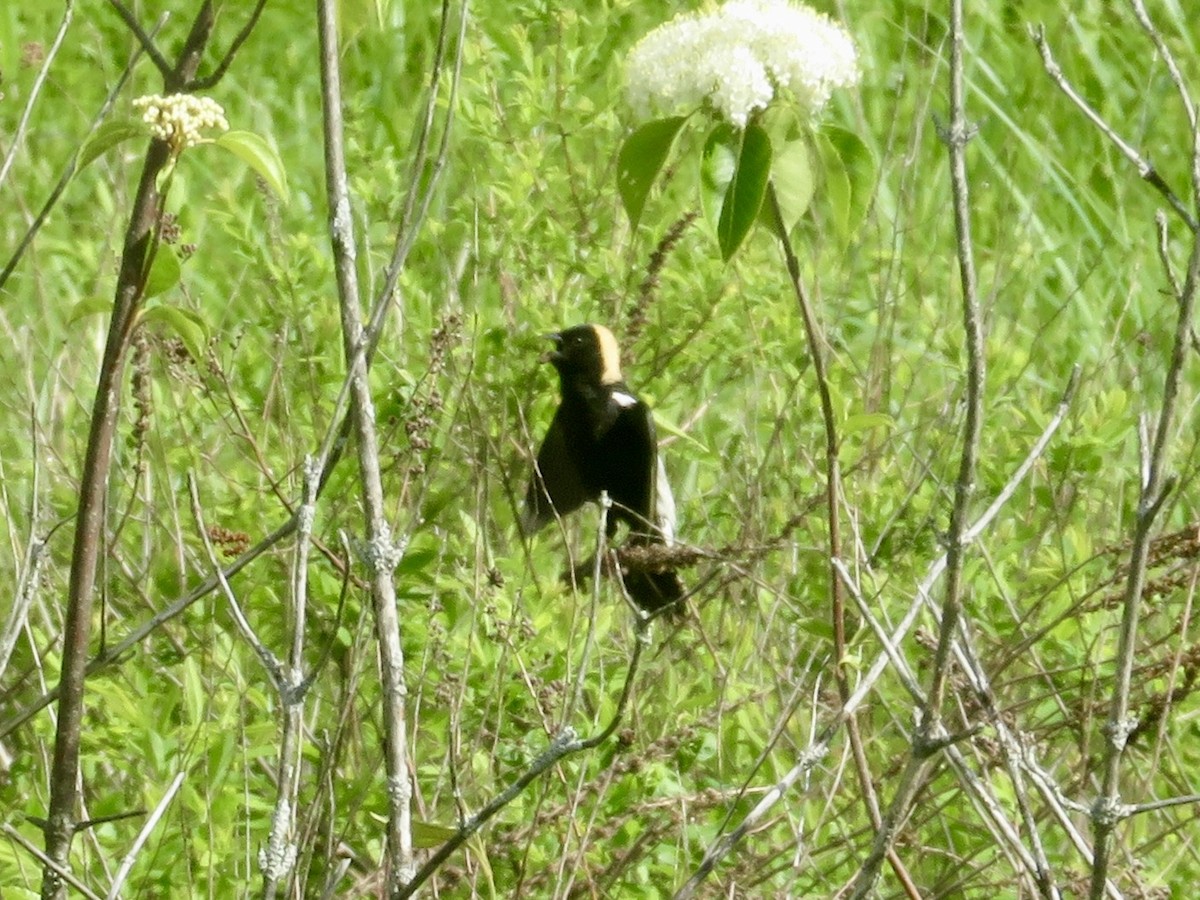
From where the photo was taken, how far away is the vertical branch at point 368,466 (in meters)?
1.55

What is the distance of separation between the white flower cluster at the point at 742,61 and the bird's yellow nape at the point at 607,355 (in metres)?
1.91

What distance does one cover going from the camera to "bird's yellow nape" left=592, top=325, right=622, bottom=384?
409 cm

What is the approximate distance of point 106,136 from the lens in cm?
153

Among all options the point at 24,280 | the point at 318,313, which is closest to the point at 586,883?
the point at 318,313

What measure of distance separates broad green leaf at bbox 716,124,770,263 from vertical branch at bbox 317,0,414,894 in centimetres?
43

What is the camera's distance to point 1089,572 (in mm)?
3156

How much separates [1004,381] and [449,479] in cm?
108

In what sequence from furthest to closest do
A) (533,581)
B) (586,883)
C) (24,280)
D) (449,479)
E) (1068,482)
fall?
(24,280)
(449,479)
(1068,482)
(533,581)
(586,883)

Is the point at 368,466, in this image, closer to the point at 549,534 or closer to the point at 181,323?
the point at 181,323

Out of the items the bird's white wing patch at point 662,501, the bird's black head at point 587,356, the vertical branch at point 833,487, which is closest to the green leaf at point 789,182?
the vertical branch at point 833,487

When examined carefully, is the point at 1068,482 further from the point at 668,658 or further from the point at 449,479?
the point at 449,479

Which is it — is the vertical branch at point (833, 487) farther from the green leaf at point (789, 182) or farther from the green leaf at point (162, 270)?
the green leaf at point (162, 270)

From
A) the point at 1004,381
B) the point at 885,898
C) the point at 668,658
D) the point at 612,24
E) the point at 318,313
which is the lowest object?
the point at 885,898

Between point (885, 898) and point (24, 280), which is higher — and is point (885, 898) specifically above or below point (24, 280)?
below
